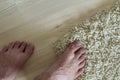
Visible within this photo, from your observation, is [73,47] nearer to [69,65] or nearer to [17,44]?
[69,65]

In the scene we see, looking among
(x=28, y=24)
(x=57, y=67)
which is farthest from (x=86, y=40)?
(x=28, y=24)

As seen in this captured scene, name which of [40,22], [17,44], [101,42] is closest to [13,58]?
[17,44]

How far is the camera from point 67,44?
1.59m

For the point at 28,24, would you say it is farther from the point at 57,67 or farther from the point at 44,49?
the point at 57,67

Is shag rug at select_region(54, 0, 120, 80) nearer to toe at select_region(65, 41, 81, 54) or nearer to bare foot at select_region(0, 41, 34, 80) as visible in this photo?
toe at select_region(65, 41, 81, 54)

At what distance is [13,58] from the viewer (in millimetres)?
1623

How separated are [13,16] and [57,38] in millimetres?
256

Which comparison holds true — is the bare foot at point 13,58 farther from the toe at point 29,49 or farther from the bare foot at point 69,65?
the bare foot at point 69,65

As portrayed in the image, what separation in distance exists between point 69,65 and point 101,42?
0.64 feet

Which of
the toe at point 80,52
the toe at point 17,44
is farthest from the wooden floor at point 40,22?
the toe at point 80,52

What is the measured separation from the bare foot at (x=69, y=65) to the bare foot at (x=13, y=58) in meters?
0.12

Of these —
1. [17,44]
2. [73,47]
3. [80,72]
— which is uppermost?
[17,44]

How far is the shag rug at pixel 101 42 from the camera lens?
5.13 ft

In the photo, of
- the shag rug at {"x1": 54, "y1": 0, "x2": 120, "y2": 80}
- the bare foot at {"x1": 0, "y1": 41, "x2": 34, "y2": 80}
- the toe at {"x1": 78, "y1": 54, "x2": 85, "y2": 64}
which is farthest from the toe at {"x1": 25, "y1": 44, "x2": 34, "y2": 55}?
the toe at {"x1": 78, "y1": 54, "x2": 85, "y2": 64}
